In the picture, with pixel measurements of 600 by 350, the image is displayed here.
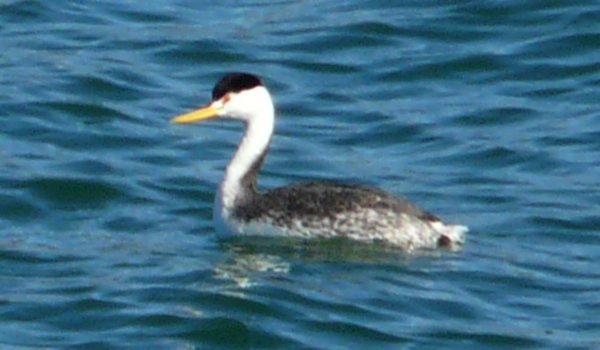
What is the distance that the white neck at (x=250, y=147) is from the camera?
15.8m

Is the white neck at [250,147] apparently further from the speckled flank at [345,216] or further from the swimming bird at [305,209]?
the speckled flank at [345,216]

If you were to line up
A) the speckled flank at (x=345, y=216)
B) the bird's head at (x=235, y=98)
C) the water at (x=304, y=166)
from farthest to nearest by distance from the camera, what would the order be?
the bird's head at (x=235, y=98) < the speckled flank at (x=345, y=216) < the water at (x=304, y=166)

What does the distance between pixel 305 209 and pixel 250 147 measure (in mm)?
928

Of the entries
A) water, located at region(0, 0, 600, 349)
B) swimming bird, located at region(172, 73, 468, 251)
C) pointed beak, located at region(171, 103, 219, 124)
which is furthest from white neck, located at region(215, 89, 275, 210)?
water, located at region(0, 0, 600, 349)

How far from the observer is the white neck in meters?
15.8

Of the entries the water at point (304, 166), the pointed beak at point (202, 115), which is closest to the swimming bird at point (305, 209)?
the pointed beak at point (202, 115)

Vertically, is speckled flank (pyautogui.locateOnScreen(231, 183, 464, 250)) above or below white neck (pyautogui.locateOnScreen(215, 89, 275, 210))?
below

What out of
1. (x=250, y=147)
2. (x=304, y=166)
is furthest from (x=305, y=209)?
(x=304, y=166)

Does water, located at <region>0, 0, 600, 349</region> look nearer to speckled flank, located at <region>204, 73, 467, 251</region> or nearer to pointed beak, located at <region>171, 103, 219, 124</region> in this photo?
speckled flank, located at <region>204, 73, 467, 251</region>

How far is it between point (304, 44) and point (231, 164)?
19.1 feet

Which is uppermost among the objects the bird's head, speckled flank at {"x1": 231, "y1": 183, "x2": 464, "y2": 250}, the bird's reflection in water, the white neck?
the bird's head

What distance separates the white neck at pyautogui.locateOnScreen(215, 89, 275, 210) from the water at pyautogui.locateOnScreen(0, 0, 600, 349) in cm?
38

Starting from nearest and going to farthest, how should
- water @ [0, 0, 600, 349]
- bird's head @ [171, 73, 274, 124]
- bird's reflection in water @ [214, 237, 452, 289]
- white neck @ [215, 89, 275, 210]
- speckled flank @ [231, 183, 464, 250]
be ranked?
water @ [0, 0, 600, 349] < bird's reflection in water @ [214, 237, 452, 289] < speckled flank @ [231, 183, 464, 250] < bird's head @ [171, 73, 274, 124] < white neck @ [215, 89, 275, 210]

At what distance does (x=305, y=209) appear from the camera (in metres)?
15.3
